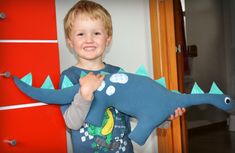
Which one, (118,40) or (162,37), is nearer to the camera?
(118,40)

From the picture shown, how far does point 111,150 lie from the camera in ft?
3.34

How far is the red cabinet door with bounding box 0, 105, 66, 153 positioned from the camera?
998mm

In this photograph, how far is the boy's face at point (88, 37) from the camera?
99 cm

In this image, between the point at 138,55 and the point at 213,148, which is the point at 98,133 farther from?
the point at 213,148

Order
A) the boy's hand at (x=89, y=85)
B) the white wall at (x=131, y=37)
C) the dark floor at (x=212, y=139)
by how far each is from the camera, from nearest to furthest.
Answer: the boy's hand at (x=89, y=85), the white wall at (x=131, y=37), the dark floor at (x=212, y=139)

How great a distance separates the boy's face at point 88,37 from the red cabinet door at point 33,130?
0.78 ft

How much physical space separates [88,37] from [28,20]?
226mm

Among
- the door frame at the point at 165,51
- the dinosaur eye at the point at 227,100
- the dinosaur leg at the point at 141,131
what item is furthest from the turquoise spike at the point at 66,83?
the door frame at the point at 165,51

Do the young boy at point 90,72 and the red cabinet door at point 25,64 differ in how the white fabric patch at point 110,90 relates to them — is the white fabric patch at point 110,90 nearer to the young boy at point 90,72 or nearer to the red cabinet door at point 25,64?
the young boy at point 90,72

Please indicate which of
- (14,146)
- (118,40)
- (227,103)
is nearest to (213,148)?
(118,40)

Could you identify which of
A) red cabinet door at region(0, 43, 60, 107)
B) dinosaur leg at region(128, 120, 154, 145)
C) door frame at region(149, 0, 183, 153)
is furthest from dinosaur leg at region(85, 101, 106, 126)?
door frame at region(149, 0, 183, 153)

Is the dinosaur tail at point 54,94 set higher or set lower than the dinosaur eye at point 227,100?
higher

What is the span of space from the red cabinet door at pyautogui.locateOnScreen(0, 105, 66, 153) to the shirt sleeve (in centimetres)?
13

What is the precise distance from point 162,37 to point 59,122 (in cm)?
73
